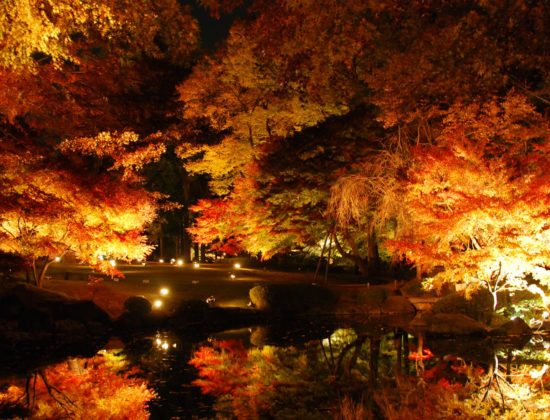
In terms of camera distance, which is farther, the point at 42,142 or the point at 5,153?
the point at 42,142

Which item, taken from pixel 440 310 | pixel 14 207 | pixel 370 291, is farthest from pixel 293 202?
pixel 14 207

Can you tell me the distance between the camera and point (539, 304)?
1519 centimetres

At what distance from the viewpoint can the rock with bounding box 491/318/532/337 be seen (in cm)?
1438

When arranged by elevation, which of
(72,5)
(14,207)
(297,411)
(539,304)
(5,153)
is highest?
(72,5)

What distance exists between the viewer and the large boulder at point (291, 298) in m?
16.7

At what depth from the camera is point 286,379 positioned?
9852mm

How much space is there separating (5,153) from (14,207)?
4.24 feet

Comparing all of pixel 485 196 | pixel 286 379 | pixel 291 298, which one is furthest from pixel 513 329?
pixel 286 379

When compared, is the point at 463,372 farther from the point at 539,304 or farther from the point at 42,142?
the point at 42,142

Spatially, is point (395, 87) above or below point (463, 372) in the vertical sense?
above

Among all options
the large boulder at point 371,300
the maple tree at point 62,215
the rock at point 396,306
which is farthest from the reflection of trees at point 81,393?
the rock at point 396,306

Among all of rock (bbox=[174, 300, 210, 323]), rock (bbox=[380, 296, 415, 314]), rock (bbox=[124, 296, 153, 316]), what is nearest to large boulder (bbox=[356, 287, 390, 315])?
rock (bbox=[380, 296, 415, 314])

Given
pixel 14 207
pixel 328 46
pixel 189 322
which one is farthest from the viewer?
pixel 189 322

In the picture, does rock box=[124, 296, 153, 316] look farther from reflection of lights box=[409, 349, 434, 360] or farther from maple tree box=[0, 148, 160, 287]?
reflection of lights box=[409, 349, 434, 360]
